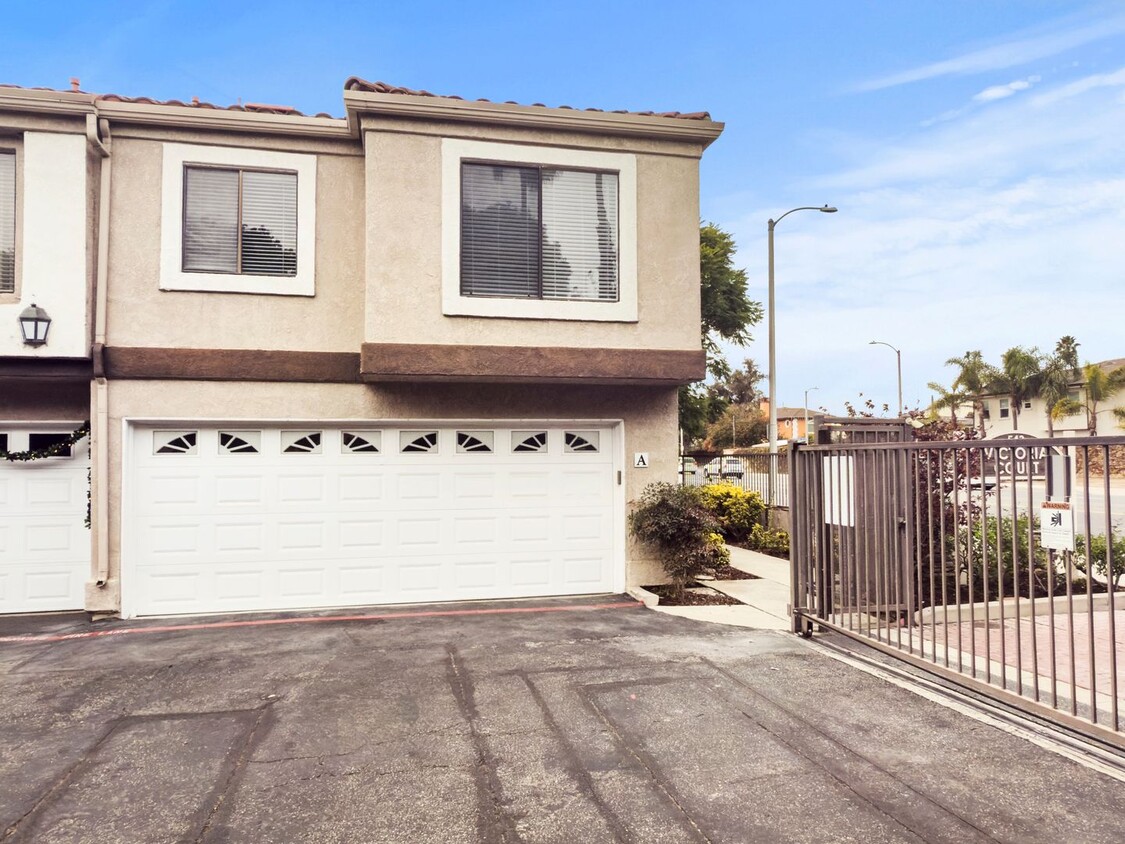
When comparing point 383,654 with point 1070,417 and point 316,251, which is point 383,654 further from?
point 1070,417

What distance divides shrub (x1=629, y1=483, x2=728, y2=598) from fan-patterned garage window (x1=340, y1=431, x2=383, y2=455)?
3585 mm

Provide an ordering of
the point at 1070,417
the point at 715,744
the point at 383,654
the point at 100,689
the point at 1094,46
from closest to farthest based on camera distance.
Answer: the point at 715,744
the point at 100,689
the point at 383,654
the point at 1094,46
the point at 1070,417

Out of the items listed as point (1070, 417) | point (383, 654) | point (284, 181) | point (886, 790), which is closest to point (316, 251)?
point (284, 181)

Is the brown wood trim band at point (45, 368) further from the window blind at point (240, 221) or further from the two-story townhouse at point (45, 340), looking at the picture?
the window blind at point (240, 221)

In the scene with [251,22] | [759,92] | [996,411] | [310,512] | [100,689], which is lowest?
[100,689]

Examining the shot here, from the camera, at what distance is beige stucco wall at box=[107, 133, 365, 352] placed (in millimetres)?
8539

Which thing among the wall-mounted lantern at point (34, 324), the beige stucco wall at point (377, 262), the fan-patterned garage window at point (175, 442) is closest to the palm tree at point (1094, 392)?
the beige stucco wall at point (377, 262)

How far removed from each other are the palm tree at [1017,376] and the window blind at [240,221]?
48132 millimetres

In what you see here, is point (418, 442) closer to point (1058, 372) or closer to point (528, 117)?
point (528, 117)

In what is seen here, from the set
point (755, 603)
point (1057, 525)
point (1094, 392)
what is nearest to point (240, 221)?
point (755, 603)

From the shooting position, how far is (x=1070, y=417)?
4503 centimetres

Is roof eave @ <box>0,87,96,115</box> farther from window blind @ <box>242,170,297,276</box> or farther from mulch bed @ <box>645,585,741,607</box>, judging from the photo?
mulch bed @ <box>645,585,741,607</box>

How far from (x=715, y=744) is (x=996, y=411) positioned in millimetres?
53110

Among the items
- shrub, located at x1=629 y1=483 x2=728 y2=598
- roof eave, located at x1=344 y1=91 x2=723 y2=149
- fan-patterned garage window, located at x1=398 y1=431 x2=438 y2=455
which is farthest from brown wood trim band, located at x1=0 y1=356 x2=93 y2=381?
shrub, located at x1=629 y1=483 x2=728 y2=598
